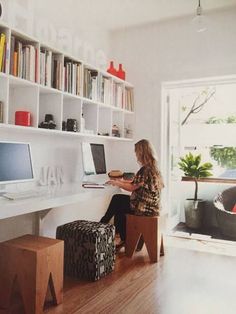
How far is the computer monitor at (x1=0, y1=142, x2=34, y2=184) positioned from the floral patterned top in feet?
3.43

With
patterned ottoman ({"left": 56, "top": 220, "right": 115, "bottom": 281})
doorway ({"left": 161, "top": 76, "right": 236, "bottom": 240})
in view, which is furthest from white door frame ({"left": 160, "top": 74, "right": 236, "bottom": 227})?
patterned ottoman ({"left": 56, "top": 220, "right": 115, "bottom": 281})

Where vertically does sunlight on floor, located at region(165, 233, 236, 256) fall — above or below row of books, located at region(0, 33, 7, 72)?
below

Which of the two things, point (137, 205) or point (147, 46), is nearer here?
point (137, 205)

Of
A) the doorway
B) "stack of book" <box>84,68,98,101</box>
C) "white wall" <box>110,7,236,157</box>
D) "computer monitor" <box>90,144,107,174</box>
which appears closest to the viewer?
"stack of book" <box>84,68,98,101</box>

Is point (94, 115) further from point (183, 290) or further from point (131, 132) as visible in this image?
point (183, 290)

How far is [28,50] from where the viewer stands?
238 cm

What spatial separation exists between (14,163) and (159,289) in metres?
1.47

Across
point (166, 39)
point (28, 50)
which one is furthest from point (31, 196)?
point (166, 39)

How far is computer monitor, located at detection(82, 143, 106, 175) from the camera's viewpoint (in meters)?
3.22

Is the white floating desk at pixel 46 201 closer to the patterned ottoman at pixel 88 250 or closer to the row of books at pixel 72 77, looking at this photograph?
the patterned ottoman at pixel 88 250

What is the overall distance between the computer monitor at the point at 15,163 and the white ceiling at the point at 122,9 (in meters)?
1.49

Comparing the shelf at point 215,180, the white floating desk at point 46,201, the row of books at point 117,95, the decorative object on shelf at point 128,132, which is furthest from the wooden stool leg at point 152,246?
the shelf at point 215,180

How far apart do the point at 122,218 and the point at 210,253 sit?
3.36ft

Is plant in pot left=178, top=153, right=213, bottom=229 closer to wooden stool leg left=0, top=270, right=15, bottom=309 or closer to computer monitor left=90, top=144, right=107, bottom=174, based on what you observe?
computer monitor left=90, top=144, right=107, bottom=174
